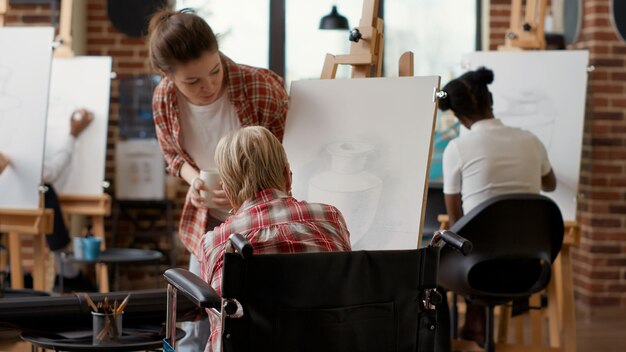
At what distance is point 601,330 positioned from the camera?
16.3 ft

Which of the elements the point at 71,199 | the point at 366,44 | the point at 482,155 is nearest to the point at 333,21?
the point at 71,199

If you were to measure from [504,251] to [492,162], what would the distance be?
384 millimetres

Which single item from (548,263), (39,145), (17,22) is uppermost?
(17,22)

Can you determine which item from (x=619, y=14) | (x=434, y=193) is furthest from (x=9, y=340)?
(x=619, y=14)

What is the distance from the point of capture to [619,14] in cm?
503

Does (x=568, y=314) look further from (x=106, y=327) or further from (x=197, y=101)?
(x=106, y=327)

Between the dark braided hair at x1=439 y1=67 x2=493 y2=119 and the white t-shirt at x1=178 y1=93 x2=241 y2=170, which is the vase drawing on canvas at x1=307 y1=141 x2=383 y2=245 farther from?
the dark braided hair at x1=439 y1=67 x2=493 y2=119

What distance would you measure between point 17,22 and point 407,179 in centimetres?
398

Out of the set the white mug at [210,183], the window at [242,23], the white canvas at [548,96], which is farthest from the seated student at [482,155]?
the window at [242,23]

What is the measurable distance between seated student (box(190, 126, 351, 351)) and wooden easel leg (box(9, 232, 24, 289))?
254 centimetres

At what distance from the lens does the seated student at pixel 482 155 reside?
3551 mm

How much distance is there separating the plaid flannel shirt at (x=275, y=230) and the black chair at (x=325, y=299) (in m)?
0.10

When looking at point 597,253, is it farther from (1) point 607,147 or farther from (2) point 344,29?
(2) point 344,29

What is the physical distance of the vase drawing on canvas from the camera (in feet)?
8.95
